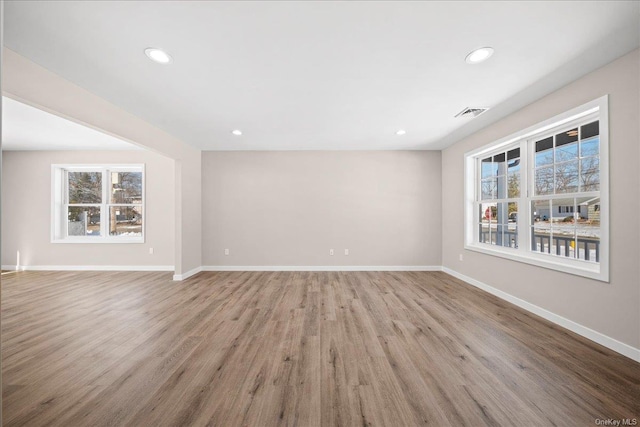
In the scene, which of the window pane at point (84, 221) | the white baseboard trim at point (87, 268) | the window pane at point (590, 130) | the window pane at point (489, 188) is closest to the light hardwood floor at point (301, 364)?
the window pane at point (489, 188)

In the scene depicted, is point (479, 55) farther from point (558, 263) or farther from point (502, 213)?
point (502, 213)

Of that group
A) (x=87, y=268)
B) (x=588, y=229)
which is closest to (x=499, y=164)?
(x=588, y=229)

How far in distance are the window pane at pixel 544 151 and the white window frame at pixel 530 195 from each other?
8 cm

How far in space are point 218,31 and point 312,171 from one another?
362 cm

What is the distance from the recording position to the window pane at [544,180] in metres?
3.25

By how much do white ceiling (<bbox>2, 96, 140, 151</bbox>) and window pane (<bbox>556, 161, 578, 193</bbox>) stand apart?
653 centimetres

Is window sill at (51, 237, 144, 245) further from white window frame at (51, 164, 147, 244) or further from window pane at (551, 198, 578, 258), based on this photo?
window pane at (551, 198, 578, 258)

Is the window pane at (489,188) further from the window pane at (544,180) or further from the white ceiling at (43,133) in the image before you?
the white ceiling at (43,133)

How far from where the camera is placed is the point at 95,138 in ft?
15.8

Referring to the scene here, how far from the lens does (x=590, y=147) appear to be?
2.81 m

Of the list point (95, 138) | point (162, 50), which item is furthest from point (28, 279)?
point (162, 50)

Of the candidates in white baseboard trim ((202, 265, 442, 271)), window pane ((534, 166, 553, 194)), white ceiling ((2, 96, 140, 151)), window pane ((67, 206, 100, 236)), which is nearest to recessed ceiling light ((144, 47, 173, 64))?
white ceiling ((2, 96, 140, 151))

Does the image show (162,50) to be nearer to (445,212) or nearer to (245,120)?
(245,120)

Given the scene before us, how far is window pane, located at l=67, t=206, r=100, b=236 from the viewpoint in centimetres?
579
